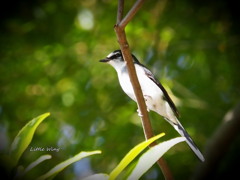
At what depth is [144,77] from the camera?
3320 millimetres

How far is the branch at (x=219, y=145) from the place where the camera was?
2598 mm

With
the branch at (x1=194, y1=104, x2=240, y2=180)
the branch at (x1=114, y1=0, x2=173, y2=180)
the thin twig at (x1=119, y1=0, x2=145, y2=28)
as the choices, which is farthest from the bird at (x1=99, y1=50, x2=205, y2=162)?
the thin twig at (x1=119, y1=0, x2=145, y2=28)

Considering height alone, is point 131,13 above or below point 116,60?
below

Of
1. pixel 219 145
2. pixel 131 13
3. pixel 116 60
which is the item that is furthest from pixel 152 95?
pixel 131 13

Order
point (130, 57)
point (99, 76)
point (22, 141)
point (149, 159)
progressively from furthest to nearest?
point (99, 76)
point (130, 57)
point (22, 141)
point (149, 159)

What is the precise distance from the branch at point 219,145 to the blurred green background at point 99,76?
1077 millimetres

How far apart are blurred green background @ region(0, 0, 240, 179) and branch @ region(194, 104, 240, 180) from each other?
1.08m

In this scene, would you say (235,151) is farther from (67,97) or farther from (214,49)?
(67,97)

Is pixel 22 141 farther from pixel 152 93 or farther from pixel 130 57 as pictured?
pixel 152 93

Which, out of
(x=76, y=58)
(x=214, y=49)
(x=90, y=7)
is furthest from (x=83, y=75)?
(x=214, y=49)

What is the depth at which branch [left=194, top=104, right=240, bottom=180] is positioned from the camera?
260 cm

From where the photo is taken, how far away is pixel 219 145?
2.73 meters

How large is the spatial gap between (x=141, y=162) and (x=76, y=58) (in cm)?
317

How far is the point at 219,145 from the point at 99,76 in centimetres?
185
